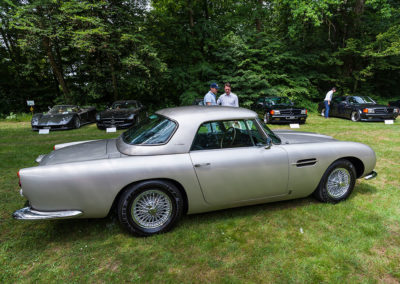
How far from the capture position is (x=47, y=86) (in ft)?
63.3

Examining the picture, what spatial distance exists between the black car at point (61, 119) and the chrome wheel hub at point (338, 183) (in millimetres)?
9886

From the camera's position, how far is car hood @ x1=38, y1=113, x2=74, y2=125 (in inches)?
363

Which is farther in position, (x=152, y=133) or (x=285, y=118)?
(x=285, y=118)

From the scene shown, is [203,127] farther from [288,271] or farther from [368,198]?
[368,198]

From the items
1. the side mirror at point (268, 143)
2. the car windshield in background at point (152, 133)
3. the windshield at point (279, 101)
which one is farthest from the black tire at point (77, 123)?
the side mirror at point (268, 143)

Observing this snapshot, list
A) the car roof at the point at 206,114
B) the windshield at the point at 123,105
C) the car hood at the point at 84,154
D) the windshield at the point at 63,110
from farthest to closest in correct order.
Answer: the windshield at the point at 123,105, the windshield at the point at 63,110, the car roof at the point at 206,114, the car hood at the point at 84,154

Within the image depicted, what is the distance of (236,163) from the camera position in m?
2.60

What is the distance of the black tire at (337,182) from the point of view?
3.07 metres

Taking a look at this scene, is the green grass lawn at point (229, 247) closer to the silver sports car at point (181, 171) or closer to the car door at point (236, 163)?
the silver sports car at point (181, 171)

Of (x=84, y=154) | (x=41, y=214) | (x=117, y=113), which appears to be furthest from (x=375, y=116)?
(x=41, y=214)

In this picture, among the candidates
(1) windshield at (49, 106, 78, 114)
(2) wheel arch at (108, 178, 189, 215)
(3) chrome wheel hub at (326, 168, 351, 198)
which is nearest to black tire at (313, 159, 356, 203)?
(3) chrome wheel hub at (326, 168, 351, 198)

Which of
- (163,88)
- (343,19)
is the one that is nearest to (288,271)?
(163,88)

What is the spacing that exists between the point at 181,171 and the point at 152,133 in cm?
62

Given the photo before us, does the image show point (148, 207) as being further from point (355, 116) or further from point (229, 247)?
point (355, 116)
